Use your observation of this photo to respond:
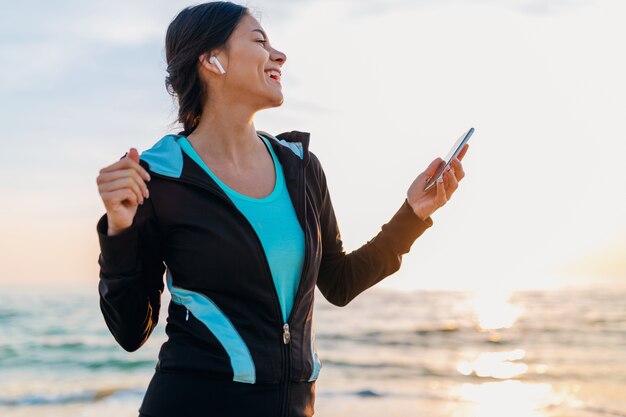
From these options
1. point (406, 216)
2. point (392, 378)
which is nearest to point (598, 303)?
point (392, 378)

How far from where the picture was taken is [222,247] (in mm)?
2373

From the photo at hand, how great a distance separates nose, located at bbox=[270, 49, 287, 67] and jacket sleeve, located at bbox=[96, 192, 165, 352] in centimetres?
63

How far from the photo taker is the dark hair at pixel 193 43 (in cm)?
274

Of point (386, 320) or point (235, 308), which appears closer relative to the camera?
point (235, 308)

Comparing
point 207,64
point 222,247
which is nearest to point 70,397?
point 207,64

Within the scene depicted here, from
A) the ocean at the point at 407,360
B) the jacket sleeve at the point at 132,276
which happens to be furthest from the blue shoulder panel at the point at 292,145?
the ocean at the point at 407,360

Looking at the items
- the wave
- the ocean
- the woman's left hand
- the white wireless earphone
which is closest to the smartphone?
the woman's left hand

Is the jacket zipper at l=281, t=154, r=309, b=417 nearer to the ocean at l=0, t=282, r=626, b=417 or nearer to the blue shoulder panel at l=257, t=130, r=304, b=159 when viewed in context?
the blue shoulder panel at l=257, t=130, r=304, b=159

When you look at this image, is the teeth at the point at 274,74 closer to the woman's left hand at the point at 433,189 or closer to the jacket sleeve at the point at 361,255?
the jacket sleeve at the point at 361,255

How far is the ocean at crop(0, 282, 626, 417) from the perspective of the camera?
33.5 feet

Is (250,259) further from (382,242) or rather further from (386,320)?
(386,320)

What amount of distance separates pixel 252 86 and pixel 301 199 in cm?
39

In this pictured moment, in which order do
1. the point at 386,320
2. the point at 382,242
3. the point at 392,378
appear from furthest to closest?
1. the point at 386,320
2. the point at 392,378
3. the point at 382,242

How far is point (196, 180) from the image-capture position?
96.3 inches
